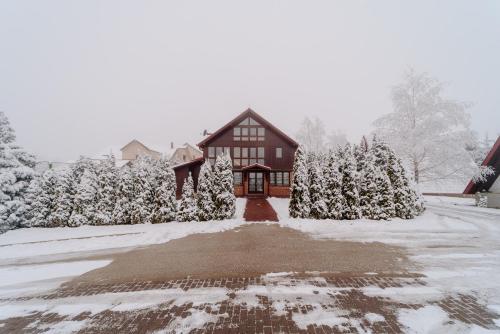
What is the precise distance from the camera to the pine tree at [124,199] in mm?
14977

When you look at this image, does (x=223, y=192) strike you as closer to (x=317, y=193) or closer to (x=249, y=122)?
(x=317, y=193)

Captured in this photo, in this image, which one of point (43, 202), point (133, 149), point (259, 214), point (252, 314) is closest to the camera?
point (252, 314)

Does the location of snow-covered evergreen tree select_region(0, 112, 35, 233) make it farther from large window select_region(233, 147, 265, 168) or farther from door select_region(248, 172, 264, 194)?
door select_region(248, 172, 264, 194)

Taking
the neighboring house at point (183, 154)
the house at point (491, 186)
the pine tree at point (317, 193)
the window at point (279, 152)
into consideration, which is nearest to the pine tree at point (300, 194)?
the pine tree at point (317, 193)

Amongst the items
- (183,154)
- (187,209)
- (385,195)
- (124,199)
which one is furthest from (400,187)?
(183,154)

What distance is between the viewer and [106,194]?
15305 millimetres

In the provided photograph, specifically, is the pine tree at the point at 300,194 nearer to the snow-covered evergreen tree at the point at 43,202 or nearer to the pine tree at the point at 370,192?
the pine tree at the point at 370,192

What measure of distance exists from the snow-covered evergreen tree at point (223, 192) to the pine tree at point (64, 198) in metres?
8.60

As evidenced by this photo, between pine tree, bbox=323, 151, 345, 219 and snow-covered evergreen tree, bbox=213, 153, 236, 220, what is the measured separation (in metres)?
5.90

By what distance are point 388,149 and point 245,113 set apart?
49.8 ft

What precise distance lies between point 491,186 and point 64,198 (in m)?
32.2

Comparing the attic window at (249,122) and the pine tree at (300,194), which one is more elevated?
the attic window at (249,122)

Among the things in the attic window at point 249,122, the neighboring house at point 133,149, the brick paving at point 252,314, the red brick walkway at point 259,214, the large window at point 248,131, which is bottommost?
the brick paving at point 252,314

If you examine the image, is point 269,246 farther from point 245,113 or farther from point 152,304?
point 245,113
